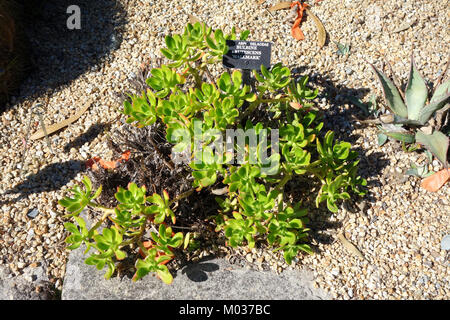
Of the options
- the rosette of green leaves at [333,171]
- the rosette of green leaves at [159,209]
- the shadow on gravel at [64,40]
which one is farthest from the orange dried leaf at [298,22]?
the rosette of green leaves at [159,209]

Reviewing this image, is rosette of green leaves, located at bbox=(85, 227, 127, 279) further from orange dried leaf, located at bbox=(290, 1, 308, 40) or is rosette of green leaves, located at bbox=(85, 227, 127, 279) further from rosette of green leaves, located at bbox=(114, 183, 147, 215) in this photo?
orange dried leaf, located at bbox=(290, 1, 308, 40)

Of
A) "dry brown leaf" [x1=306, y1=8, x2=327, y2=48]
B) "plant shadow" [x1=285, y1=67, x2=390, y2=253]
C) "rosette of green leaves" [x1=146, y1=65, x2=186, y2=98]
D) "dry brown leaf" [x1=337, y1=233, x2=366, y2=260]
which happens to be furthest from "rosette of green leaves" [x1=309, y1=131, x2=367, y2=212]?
"dry brown leaf" [x1=306, y1=8, x2=327, y2=48]

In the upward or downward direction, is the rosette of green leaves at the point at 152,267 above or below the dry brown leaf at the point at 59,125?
below

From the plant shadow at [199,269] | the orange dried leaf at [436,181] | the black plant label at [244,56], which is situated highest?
the black plant label at [244,56]

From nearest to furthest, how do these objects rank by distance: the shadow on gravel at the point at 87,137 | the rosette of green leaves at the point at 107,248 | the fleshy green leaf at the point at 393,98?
1. the rosette of green leaves at the point at 107,248
2. the fleshy green leaf at the point at 393,98
3. the shadow on gravel at the point at 87,137

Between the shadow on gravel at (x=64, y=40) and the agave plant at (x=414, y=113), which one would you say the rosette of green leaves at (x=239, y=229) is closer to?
the agave plant at (x=414, y=113)

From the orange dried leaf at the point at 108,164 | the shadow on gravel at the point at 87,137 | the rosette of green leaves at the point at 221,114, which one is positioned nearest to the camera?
the rosette of green leaves at the point at 221,114

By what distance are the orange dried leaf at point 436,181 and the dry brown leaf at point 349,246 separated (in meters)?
0.58

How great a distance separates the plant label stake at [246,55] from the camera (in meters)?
2.30

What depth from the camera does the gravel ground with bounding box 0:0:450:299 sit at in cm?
236

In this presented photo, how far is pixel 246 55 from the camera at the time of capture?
230cm

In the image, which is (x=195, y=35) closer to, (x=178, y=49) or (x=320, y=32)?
(x=178, y=49)

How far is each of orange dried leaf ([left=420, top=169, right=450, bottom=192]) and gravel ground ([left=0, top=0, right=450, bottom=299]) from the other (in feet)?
0.12

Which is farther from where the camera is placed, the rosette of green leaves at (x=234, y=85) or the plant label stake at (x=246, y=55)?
the plant label stake at (x=246, y=55)
